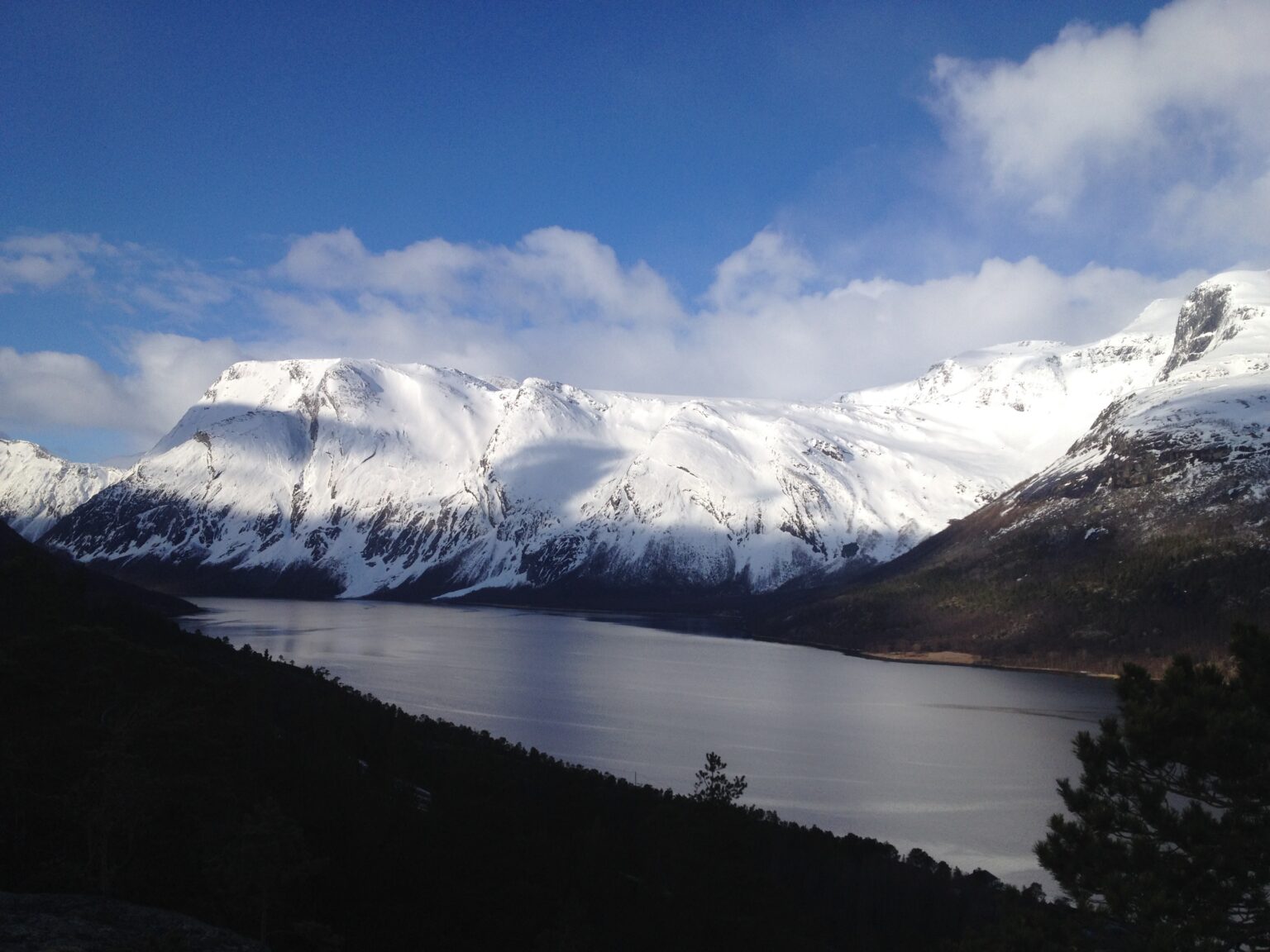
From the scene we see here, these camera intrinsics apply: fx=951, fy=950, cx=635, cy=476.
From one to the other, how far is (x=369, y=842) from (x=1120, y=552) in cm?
12678

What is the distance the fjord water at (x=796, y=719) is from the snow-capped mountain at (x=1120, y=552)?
475 inches

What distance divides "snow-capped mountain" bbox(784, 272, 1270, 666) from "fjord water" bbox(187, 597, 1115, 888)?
12058mm

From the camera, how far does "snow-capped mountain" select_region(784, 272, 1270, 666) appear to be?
113375 millimetres

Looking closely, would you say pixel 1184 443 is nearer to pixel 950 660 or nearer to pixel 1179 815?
pixel 950 660

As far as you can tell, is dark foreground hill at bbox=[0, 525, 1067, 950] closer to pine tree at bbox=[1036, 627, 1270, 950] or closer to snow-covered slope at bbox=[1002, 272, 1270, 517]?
pine tree at bbox=[1036, 627, 1270, 950]

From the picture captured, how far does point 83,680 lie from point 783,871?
26022mm

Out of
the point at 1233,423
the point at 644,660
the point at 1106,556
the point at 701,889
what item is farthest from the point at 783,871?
the point at 1233,423

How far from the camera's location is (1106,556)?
135 m

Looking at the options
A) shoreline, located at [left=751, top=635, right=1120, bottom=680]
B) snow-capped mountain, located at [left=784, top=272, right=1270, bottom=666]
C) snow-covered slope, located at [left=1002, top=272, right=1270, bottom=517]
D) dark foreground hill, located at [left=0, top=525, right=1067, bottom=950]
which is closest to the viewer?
dark foreground hill, located at [left=0, top=525, right=1067, bottom=950]

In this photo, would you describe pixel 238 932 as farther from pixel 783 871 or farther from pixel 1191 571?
pixel 1191 571

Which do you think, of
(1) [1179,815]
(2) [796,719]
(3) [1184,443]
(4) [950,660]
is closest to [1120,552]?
(3) [1184,443]

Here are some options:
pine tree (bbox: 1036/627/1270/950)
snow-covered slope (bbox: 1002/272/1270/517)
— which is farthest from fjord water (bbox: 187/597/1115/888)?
snow-covered slope (bbox: 1002/272/1270/517)

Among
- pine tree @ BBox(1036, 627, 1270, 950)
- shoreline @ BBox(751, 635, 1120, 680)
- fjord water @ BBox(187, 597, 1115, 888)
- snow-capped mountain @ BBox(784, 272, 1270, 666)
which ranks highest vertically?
snow-capped mountain @ BBox(784, 272, 1270, 666)

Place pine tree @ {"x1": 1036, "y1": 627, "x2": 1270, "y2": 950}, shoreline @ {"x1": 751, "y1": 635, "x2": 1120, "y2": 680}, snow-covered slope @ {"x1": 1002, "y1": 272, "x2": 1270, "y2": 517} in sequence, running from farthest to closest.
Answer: snow-covered slope @ {"x1": 1002, "y1": 272, "x2": 1270, "y2": 517} → shoreline @ {"x1": 751, "y1": 635, "x2": 1120, "y2": 680} → pine tree @ {"x1": 1036, "y1": 627, "x2": 1270, "y2": 950}
